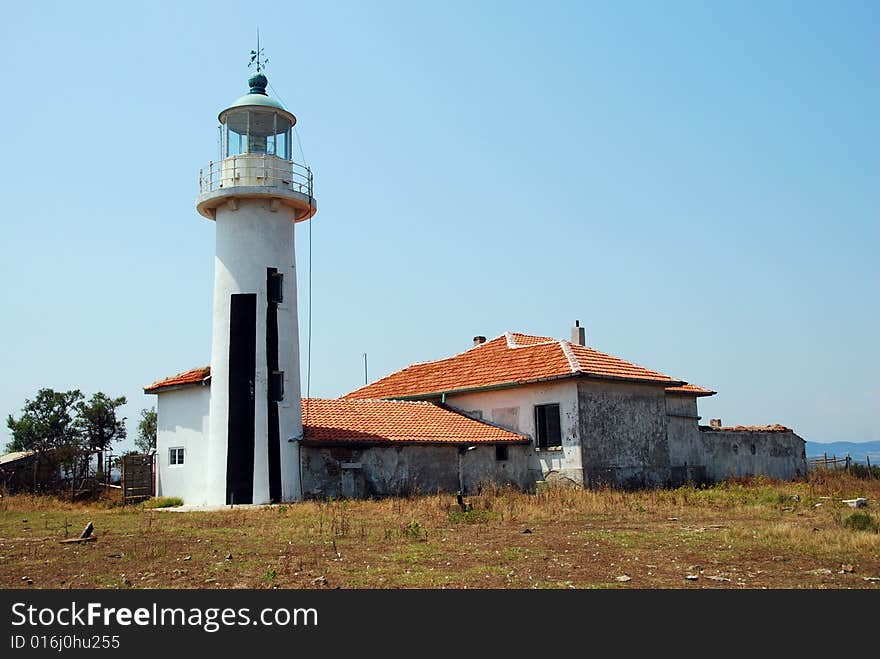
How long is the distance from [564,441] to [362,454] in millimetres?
5953

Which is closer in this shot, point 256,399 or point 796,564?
point 796,564

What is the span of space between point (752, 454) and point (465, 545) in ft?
74.0

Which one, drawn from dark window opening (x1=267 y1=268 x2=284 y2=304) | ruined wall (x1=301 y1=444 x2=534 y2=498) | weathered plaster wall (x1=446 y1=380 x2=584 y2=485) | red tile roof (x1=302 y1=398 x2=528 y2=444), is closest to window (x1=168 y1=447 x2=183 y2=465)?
red tile roof (x1=302 y1=398 x2=528 y2=444)

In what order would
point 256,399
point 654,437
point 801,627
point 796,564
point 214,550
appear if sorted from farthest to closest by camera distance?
point 654,437 → point 256,399 → point 214,550 → point 796,564 → point 801,627

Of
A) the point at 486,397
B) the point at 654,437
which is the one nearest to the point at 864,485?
the point at 654,437

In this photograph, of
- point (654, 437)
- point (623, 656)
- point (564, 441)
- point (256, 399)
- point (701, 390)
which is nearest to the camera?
point (623, 656)

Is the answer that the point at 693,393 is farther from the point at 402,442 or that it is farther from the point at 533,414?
the point at 402,442

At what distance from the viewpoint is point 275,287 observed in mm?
22359

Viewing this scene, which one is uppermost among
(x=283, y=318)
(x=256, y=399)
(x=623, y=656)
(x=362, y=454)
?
(x=283, y=318)

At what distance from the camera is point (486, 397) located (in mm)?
27703

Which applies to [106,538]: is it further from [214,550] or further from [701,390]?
[701,390]

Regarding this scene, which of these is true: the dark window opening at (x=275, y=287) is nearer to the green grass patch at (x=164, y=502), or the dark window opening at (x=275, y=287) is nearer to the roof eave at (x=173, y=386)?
the roof eave at (x=173, y=386)

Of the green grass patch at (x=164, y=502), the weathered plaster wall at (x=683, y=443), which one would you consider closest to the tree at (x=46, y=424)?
the green grass patch at (x=164, y=502)

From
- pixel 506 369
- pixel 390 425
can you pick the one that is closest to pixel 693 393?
pixel 506 369
